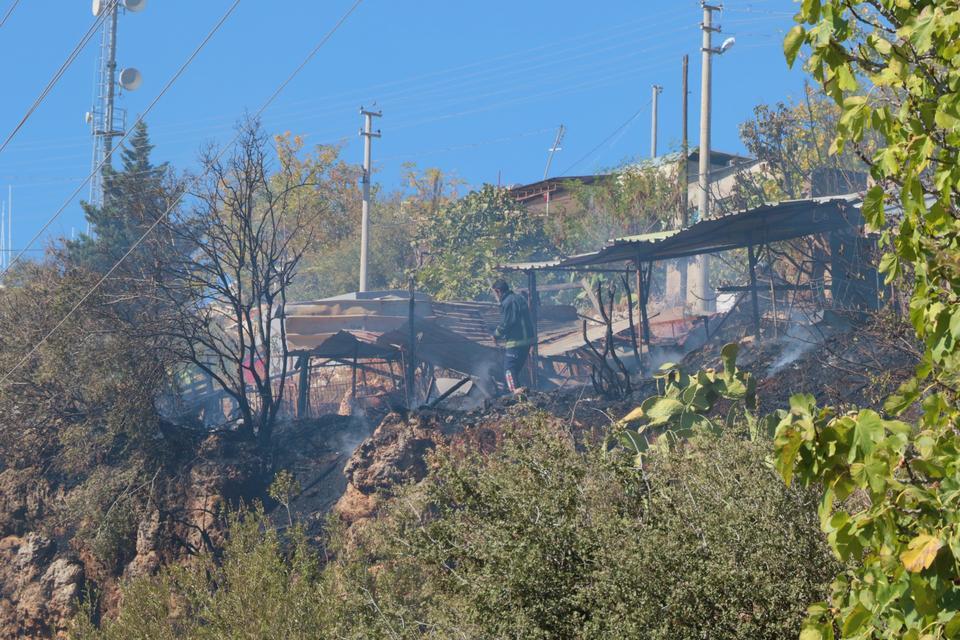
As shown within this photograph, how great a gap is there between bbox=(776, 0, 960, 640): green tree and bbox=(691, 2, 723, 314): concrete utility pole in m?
21.6

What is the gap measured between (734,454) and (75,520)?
13.8 meters

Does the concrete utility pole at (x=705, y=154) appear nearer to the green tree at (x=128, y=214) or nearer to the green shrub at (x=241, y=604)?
the green tree at (x=128, y=214)

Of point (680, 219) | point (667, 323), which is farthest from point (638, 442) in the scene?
point (680, 219)

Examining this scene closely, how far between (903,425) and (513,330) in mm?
16401

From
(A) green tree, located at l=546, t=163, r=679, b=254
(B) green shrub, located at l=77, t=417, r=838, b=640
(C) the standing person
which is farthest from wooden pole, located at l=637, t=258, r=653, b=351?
(A) green tree, located at l=546, t=163, r=679, b=254

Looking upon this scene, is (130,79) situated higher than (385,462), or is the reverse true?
(130,79)

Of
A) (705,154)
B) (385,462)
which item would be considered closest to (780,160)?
(705,154)

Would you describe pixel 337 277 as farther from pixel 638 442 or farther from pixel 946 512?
pixel 946 512

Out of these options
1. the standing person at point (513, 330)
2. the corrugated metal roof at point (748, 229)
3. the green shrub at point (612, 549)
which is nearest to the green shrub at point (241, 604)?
the green shrub at point (612, 549)

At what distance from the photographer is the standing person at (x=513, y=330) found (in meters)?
19.4

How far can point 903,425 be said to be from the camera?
321 cm

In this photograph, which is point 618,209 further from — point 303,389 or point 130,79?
point 130,79

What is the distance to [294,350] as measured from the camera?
70.2 ft

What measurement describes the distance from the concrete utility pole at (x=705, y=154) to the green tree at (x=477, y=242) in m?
5.99
